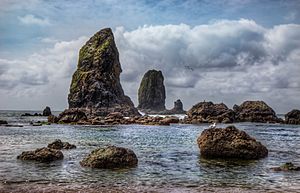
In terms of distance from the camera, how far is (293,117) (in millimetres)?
124750

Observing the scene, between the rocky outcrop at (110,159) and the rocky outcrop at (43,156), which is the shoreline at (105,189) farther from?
the rocky outcrop at (43,156)

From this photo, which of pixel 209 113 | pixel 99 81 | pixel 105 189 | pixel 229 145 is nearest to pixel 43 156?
pixel 105 189

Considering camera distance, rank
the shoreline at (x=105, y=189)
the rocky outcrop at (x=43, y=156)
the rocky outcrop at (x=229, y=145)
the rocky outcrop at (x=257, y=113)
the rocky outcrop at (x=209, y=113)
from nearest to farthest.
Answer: the shoreline at (x=105, y=189) → the rocky outcrop at (x=43, y=156) → the rocky outcrop at (x=229, y=145) → the rocky outcrop at (x=209, y=113) → the rocky outcrop at (x=257, y=113)

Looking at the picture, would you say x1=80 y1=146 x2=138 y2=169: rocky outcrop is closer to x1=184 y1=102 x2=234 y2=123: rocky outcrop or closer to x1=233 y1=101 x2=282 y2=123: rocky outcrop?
x1=184 y1=102 x2=234 y2=123: rocky outcrop

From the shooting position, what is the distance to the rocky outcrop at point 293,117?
121838 millimetres

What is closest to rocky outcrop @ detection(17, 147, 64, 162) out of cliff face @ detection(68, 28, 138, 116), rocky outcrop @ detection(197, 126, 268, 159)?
rocky outcrop @ detection(197, 126, 268, 159)

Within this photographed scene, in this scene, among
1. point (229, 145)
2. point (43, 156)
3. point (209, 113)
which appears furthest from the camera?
point (209, 113)

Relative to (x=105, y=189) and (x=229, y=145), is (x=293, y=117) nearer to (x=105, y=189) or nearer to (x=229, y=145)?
(x=229, y=145)

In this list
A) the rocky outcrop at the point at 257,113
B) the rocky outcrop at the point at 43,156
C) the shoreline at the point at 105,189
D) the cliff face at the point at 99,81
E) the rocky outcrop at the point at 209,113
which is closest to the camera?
the shoreline at the point at 105,189

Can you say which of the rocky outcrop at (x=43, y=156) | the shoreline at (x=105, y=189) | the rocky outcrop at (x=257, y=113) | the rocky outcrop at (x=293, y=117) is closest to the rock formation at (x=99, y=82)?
the rocky outcrop at (x=257, y=113)

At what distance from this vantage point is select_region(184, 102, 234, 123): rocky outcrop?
12044 cm

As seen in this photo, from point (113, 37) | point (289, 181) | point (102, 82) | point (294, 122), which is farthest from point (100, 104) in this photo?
point (289, 181)

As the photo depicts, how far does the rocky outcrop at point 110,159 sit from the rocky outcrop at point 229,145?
8031mm

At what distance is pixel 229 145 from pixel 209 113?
96.5 metres
